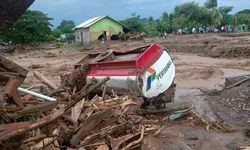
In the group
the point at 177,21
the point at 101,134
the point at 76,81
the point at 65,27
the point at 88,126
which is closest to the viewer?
the point at 88,126

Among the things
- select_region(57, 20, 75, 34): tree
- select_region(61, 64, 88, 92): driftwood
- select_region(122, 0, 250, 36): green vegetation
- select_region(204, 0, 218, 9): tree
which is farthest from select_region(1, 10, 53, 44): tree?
select_region(61, 64, 88, 92): driftwood

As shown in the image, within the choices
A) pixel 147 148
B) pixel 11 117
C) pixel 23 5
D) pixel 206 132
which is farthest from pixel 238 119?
pixel 23 5

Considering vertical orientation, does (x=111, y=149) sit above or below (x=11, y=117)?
below

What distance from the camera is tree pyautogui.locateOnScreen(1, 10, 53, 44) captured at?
149 feet

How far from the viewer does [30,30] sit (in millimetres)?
46844

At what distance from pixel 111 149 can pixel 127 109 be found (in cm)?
196

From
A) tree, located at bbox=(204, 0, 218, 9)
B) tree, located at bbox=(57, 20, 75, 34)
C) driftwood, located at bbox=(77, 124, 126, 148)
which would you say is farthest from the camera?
tree, located at bbox=(57, 20, 75, 34)

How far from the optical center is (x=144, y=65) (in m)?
9.10

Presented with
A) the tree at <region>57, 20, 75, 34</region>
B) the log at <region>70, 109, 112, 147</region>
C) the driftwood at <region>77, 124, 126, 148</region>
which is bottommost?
the tree at <region>57, 20, 75, 34</region>

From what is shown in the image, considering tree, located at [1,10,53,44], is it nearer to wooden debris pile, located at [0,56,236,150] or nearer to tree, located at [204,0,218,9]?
tree, located at [204,0,218,9]

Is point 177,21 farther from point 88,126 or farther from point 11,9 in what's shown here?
point 11,9

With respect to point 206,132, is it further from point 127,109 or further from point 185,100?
point 185,100

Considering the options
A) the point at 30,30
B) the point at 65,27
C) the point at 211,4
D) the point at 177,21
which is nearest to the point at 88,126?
the point at 30,30

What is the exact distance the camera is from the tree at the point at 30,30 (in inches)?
1791
